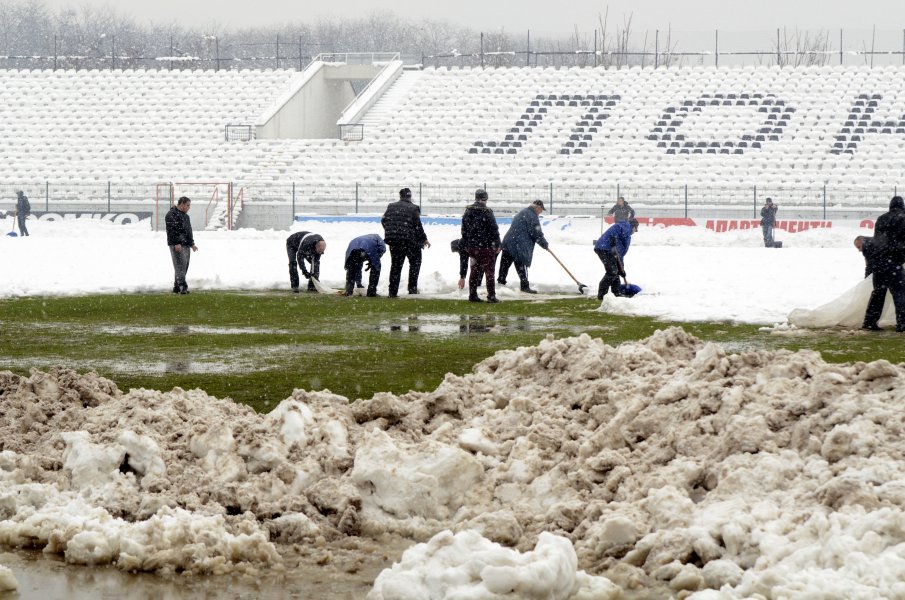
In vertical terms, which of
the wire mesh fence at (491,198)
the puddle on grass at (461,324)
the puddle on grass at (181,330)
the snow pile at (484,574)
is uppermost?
the wire mesh fence at (491,198)

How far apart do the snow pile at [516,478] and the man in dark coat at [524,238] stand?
34.0 feet

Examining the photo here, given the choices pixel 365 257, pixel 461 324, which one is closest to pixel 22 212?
pixel 365 257

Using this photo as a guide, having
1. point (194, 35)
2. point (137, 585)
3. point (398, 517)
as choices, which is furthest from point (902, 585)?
point (194, 35)

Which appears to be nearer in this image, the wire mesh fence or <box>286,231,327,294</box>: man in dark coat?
<box>286,231,327,294</box>: man in dark coat

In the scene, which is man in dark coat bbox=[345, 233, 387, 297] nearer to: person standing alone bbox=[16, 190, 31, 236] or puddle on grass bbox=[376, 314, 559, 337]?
puddle on grass bbox=[376, 314, 559, 337]

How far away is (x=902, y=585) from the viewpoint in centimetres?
495

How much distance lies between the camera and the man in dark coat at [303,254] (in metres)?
19.4

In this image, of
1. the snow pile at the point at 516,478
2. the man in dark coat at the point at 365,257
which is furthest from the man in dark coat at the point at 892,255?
the man in dark coat at the point at 365,257

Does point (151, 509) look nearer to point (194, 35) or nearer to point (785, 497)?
point (785, 497)

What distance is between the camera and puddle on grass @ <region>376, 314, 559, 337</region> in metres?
14.5

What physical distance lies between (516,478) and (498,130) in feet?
137

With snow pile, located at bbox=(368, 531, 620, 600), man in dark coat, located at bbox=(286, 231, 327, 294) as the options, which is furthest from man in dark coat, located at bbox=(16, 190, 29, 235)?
snow pile, located at bbox=(368, 531, 620, 600)

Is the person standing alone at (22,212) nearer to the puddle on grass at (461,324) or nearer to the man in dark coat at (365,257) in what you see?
the man in dark coat at (365,257)

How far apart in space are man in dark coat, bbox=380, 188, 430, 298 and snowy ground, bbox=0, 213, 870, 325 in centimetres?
76
